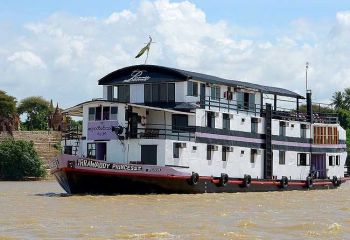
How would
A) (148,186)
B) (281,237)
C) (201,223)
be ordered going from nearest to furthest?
(281,237)
(201,223)
(148,186)

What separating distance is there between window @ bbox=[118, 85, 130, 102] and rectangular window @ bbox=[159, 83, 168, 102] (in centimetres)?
201

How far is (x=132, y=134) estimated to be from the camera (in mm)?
34438

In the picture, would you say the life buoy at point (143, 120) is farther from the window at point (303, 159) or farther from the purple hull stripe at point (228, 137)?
the window at point (303, 159)

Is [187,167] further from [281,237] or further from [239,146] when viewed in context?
[281,237]

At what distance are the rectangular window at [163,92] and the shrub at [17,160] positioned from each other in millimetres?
26150

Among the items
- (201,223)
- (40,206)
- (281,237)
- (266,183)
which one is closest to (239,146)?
(266,183)

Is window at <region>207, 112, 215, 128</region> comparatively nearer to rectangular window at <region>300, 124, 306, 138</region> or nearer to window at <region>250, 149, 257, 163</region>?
window at <region>250, 149, 257, 163</region>

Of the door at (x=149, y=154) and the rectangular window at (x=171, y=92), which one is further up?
the rectangular window at (x=171, y=92)

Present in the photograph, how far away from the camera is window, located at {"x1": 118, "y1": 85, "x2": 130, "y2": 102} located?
38647mm

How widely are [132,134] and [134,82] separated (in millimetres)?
4553

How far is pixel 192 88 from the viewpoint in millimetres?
37312

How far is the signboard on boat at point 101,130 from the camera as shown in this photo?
34688mm

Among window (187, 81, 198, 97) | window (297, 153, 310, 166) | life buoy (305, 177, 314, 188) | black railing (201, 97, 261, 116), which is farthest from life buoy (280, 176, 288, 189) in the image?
window (187, 81, 198, 97)

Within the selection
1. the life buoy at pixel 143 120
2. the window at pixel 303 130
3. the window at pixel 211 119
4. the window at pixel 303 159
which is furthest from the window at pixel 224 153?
the window at pixel 303 130
